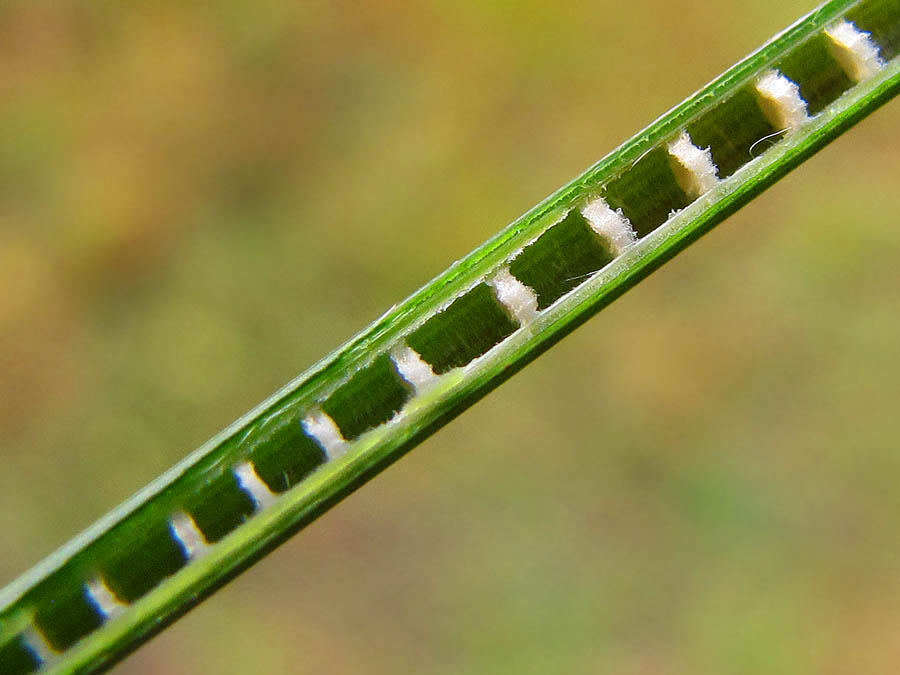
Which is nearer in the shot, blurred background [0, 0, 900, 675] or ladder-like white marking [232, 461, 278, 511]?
ladder-like white marking [232, 461, 278, 511]

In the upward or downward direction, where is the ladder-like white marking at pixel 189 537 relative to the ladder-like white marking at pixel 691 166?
downward

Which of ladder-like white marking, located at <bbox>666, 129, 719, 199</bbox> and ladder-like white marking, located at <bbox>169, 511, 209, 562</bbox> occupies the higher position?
ladder-like white marking, located at <bbox>666, 129, 719, 199</bbox>

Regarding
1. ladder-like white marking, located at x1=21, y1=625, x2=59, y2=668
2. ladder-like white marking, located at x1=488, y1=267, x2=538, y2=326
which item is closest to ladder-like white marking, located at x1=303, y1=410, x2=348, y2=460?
ladder-like white marking, located at x1=488, y1=267, x2=538, y2=326

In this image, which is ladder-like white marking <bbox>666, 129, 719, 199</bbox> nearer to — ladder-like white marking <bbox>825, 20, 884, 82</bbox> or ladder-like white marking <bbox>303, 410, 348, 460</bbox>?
ladder-like white marking <bbox>825, 20, 884, 82</bbox>

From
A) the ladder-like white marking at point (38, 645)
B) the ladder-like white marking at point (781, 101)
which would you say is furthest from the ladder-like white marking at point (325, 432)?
the ladder-like white marking at point (781, 101)

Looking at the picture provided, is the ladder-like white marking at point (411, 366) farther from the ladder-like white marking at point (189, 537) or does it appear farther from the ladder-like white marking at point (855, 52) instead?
the ladder-like white marking at point (855, 52)

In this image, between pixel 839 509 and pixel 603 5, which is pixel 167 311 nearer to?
pixel 603 5

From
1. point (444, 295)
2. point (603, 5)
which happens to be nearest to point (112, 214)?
point (603, 5)

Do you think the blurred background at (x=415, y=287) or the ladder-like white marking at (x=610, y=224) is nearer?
the ladder-like white marking at (x=610, y=224)
